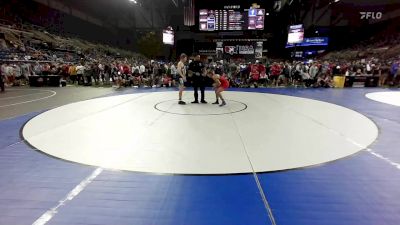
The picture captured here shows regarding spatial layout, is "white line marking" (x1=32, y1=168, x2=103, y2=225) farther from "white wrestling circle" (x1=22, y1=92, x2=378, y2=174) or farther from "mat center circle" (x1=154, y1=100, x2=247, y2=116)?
"mat center circle" (x1=154, y1=100, x2=247, y2=116)

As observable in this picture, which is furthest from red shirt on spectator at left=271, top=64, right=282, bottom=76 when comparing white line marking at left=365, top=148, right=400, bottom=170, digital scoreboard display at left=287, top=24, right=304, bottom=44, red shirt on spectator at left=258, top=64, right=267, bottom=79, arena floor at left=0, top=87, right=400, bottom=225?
white line marking at left=365, top=148, right=400, bottom=170

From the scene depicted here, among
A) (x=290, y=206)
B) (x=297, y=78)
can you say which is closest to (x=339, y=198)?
(x=290, y=206)

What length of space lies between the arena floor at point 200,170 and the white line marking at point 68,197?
0.01m

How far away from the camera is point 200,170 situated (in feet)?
11.1

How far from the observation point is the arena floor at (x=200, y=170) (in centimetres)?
251

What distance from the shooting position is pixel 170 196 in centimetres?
280

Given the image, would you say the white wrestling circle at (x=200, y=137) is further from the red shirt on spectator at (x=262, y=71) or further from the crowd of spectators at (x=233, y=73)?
the crowd of spectators at (x=233, y=73)

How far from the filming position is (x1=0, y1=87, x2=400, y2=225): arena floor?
8.24ft

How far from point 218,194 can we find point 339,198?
4.00ft

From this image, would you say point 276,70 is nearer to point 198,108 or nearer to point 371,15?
point 198,108

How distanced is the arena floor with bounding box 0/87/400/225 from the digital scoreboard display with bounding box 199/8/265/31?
53.4 ft

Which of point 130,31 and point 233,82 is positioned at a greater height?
point 130,31

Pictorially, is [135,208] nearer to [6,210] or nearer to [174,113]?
[6,210]

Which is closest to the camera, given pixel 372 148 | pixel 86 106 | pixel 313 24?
pixel 372 148
